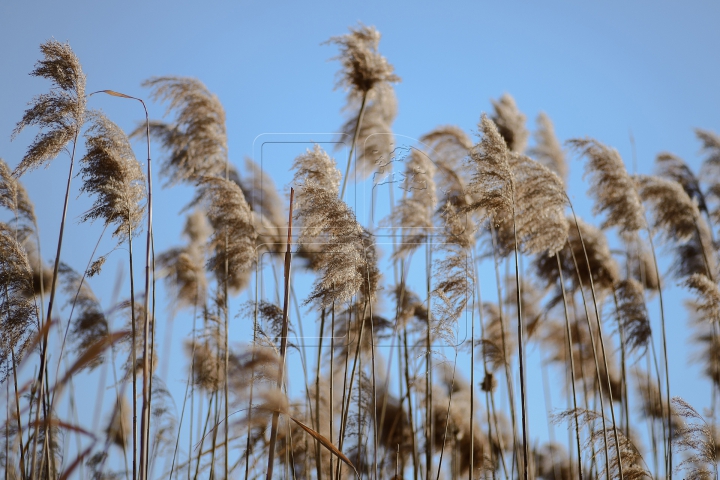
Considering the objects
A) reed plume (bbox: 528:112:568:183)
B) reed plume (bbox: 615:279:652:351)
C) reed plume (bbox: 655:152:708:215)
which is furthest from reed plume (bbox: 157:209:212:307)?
reed plume (bbox: 655:152:708:215)

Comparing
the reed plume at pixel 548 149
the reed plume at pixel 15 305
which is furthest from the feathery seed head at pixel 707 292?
the reed plume at pixel 15 305

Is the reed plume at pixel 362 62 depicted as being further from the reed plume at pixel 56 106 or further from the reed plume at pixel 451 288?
the reed plume at pixel 56 106

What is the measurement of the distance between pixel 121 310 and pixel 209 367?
708 mm

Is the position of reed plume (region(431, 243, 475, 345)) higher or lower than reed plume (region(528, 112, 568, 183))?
lower

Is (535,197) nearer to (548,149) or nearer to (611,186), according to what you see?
(611,186)

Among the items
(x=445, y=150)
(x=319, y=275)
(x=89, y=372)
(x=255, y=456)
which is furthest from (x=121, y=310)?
(x=445, y=150)

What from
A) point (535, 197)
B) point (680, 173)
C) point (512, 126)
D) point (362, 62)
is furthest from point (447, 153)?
point (680, 173)

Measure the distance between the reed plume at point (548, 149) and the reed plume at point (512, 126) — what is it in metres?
0.38

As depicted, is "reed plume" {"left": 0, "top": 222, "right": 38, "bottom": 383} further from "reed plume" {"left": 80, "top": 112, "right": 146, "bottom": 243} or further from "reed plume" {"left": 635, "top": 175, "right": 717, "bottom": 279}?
"reed plume" {"left": 635, "top": 175, "right": 717, "bottom": 279}

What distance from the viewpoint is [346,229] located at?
3143mm

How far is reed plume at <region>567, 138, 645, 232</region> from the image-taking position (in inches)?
172

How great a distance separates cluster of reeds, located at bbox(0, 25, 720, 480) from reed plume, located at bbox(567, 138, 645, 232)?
0.04ft

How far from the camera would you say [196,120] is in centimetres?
459

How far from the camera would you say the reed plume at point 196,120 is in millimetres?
4574
